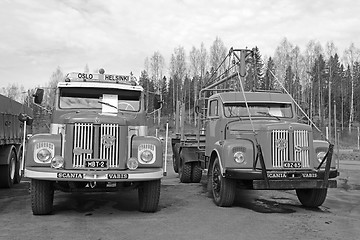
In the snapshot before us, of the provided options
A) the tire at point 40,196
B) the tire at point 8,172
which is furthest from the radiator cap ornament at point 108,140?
the tire at point 8,172

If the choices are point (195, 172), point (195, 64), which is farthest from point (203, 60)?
point (195, 172)

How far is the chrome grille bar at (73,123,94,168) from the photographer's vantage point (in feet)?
21.7

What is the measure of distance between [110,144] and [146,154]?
65cm

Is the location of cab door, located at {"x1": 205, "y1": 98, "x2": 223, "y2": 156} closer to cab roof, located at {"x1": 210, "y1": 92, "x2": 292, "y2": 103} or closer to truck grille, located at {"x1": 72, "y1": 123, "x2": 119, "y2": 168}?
cab roof, located at {"x1": 210, "y1": 92, "x2": 292, "y2": 103}

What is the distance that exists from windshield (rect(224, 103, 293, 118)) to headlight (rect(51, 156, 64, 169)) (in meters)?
4.15

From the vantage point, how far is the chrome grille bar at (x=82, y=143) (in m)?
6.61

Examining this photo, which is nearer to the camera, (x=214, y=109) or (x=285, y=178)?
(x=285, y=178)

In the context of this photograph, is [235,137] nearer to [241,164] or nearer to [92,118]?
[241,164]

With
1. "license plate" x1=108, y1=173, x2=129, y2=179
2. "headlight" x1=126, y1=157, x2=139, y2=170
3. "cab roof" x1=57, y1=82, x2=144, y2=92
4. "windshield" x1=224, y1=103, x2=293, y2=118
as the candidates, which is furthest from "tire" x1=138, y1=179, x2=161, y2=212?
"windshield" x1=224, y1=103, x2=293, y2=118

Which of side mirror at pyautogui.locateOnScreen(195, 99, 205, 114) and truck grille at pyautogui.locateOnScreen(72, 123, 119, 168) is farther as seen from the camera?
side mirror at pyautogui.locateOnScreen(195, 99, 205, 114)

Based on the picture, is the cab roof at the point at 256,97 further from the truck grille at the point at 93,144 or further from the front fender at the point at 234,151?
the truck grille at the point at 93,144

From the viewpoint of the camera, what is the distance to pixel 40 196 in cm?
671

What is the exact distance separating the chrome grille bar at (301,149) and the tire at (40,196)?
15.4ft

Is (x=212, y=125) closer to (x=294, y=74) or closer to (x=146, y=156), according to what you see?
(x=146, y=156)
